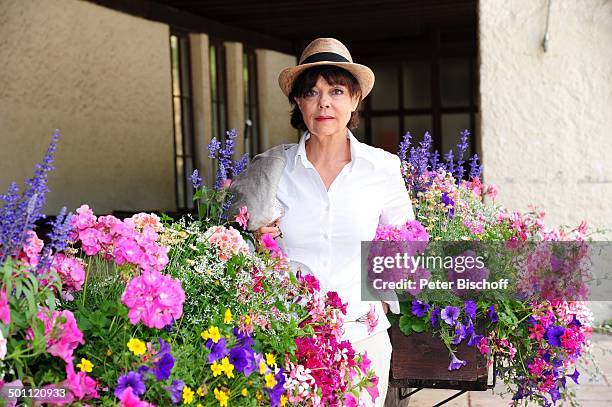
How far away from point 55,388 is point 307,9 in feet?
27.9

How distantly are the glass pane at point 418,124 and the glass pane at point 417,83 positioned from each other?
7.7 inches

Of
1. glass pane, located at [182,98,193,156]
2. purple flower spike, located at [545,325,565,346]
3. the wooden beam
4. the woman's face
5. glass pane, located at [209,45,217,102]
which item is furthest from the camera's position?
glass pane, located at [209,45,217,102]

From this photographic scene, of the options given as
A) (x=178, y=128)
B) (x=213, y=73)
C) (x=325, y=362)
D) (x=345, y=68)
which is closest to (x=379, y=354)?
(x=325, y=362)

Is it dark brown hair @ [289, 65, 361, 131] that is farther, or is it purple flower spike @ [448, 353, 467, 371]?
purple flower spike @ [448, 353, 467, 371]

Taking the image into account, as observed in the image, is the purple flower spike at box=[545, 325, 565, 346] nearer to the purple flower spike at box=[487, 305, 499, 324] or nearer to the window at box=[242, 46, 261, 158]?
the purple flower spike at box=[487, 305, 499, 324]

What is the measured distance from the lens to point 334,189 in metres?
2.35

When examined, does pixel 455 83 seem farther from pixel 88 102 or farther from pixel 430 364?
pixel 430 364

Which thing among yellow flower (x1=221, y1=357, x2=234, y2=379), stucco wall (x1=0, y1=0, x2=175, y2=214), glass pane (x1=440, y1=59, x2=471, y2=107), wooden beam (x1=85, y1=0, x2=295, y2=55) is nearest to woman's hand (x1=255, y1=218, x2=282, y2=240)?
yellow flower (x1=221, y1=357, x2=234, y2=379)

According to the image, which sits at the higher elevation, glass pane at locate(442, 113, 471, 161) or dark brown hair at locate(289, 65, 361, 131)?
glass pane at locate(442, 113, 471, 161)

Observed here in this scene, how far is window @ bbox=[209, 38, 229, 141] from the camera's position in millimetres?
10031

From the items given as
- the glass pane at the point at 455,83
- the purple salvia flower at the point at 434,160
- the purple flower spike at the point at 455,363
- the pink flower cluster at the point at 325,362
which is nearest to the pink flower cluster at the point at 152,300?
the pink flower cluster at the point at 325,362

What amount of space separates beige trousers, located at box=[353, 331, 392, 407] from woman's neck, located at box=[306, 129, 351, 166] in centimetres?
54

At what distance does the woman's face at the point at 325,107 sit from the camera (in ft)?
7.72

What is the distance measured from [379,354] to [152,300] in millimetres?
997
